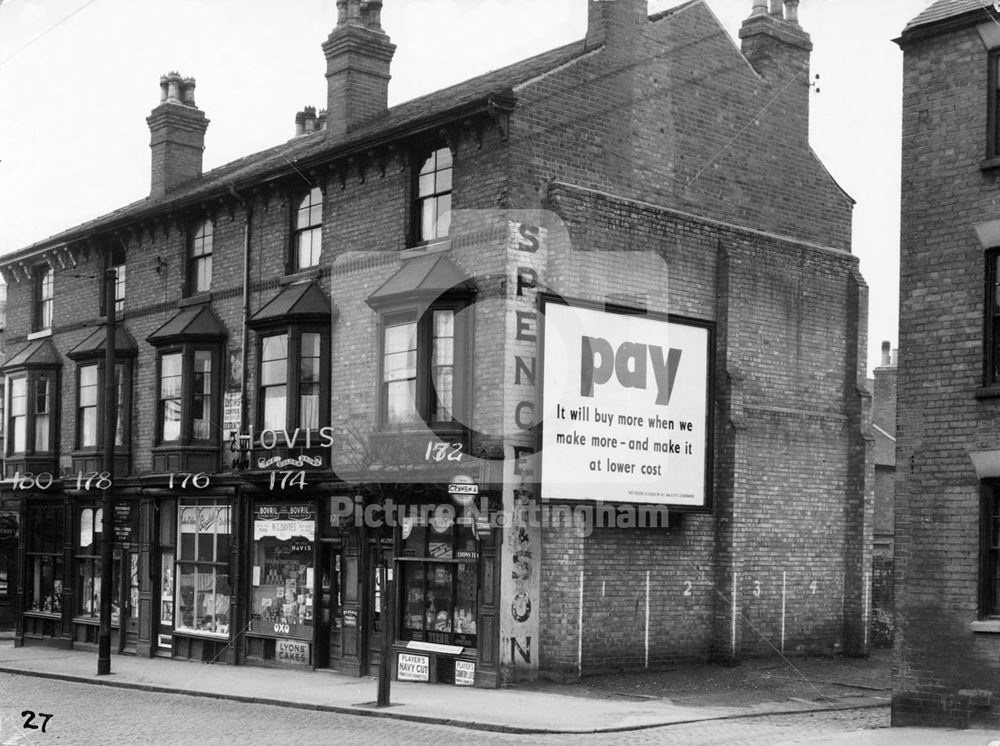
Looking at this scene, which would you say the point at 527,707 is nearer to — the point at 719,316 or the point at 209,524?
the point at 719,316

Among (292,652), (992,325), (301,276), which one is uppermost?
(301,276)

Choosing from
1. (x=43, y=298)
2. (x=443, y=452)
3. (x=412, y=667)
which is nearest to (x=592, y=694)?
(x=412, y=667)

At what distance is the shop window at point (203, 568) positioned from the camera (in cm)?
2723

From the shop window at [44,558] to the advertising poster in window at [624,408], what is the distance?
16.4 metres

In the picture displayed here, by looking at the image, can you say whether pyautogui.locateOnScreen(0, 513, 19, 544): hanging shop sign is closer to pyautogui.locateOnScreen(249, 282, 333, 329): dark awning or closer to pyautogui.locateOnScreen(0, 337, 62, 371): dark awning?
pyautogui.locateOnScreen(0, 337, 62, 371): dark awning

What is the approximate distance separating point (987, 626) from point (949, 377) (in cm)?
294

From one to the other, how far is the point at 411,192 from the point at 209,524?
8707 mm

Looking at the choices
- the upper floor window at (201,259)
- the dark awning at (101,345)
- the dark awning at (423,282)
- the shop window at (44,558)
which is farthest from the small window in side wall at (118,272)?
the dark awning at (423,282)

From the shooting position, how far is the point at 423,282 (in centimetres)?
2197

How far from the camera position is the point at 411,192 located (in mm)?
23391

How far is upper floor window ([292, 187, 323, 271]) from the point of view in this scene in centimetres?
2569

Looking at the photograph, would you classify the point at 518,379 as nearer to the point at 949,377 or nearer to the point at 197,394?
the point at 949,377

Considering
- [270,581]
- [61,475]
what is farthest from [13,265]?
[270,581]

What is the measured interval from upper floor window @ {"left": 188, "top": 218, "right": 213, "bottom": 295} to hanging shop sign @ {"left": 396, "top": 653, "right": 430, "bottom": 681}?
32.1 ft
